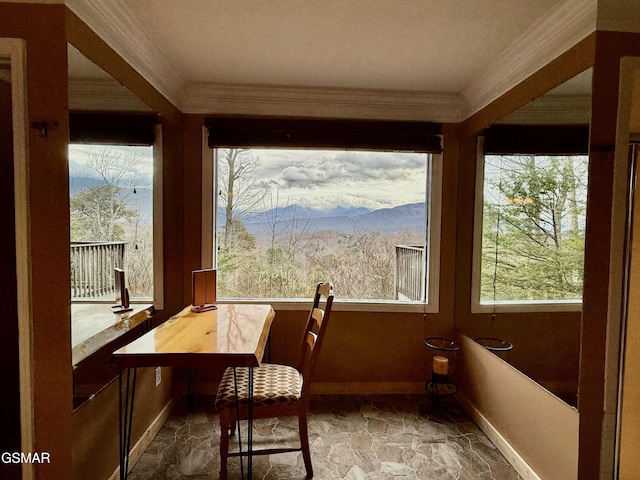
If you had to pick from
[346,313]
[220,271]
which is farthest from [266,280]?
[346,313]

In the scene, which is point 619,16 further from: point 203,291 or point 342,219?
point 203,291

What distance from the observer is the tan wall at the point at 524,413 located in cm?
176

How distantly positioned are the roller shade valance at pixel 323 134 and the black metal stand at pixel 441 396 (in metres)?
1.81

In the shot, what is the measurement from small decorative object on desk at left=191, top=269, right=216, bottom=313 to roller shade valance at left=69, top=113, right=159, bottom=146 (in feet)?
3.05

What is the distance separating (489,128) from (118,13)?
2.33 metres

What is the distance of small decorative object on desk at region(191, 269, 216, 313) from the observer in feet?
8.26

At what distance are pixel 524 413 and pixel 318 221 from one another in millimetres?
1965

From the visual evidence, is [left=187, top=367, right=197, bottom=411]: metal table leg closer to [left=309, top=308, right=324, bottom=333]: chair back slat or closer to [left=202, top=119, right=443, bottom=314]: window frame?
[left=202, top=119, right=443, bottom=314]: window frame

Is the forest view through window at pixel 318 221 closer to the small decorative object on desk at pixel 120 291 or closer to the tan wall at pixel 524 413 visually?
the tan wall at pixel 524 413

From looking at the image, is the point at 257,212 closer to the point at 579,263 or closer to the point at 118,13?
the point at 118,13

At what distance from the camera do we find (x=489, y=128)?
2.59 m

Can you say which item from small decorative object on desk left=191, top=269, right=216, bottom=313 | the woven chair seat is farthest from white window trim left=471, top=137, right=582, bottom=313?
small decorative object on desk left=191, top=269, right=216, bottom=313

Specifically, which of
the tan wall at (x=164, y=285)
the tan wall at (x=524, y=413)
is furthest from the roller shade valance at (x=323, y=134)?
the tan wall at (x=524, y=413)

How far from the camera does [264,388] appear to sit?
207 centimetres
